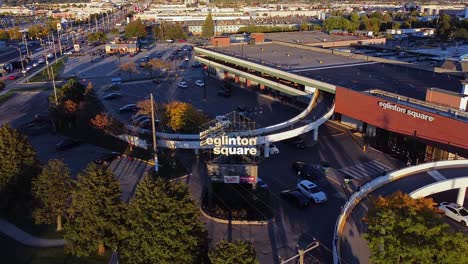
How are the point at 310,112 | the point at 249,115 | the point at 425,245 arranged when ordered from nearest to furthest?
the point at 425,245
the point at 310,112
the point at 249,115

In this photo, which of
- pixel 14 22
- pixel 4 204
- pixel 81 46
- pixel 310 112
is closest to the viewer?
pixel 4 204

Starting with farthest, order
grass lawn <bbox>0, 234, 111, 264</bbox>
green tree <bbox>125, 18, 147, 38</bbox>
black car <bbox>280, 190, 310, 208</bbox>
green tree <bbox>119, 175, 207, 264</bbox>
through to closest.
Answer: green tree <bbox>125, 18, 147, 38</bbox> → black car <bbox>280, 190, 310, 208</bbox> → grass lawn <bbox>0, 234, 111, 264</bbox> → green tree <bbox>119, 175, 207, 264</bbox>

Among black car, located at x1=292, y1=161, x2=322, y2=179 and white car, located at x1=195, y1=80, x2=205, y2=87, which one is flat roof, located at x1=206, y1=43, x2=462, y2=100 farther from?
black car, located at x1=292, y1=161, x2=322, y2=179

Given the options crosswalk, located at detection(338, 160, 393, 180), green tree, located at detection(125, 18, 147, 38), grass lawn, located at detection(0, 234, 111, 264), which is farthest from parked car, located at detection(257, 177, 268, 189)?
green tree, located at detection(125, 18, 147, 38)

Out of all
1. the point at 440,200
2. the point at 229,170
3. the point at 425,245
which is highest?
the point at 425,245

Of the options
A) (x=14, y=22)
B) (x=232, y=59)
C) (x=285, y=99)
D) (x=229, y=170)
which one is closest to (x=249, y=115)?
(x=285, y=99)

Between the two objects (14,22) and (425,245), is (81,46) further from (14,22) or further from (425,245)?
(425,245)

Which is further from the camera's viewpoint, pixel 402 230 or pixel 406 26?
pixel 406 26
